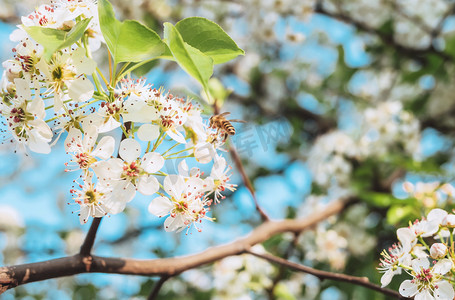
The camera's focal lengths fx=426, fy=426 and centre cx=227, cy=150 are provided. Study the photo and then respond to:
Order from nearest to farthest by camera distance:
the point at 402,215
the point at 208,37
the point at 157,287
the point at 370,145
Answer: the point at 208,37 → the point at 157,287 → the point at 402,215 → the point at 370,145

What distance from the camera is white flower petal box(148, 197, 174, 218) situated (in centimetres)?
87

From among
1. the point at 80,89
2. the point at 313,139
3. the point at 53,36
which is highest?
the point at 53,36

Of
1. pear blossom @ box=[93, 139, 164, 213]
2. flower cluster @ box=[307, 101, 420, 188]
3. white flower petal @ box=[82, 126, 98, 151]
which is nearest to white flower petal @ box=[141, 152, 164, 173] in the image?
pear blossom @ box=[93, 139, 164, 213]

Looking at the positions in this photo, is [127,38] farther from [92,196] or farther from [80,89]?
[92,196]

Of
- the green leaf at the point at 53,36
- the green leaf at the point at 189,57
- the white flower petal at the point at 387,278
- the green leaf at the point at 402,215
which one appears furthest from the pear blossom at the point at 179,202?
the green leaf at the point at 402,215

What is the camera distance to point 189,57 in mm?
753

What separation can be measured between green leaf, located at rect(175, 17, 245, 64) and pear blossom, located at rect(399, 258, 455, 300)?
61cm

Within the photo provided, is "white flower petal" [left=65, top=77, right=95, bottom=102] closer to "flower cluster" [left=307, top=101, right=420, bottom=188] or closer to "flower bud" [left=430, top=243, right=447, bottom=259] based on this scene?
"flower bud" [left=430, top=243, right=447, bottom=259]

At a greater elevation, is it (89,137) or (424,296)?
(89,137)

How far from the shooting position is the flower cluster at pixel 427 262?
2.96 feet

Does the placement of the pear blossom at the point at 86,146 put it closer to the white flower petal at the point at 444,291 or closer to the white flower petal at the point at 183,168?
the white flower petal at the point at 183,168

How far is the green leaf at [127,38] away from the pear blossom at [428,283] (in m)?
0.72

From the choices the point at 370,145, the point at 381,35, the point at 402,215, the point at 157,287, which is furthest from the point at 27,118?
the point at 381,35

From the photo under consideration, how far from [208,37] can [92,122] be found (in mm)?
283
